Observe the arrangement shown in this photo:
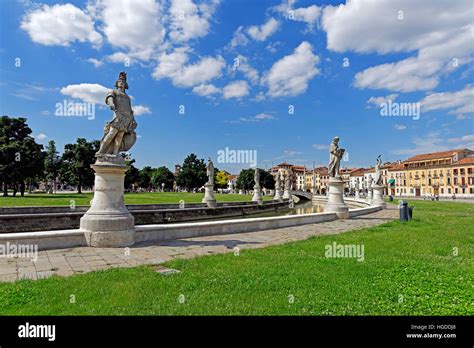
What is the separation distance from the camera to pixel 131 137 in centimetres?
877

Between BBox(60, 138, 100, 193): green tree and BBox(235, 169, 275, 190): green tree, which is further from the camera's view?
BBox(235, 169, 275, 190): green tree

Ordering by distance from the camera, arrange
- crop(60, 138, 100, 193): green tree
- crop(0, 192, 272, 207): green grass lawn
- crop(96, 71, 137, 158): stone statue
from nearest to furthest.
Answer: crop(96, 71, 137, 158): stone statue < crop(0, 192, 272, 207): green grass lawn < crop(60, 138, 100, 193): green tree

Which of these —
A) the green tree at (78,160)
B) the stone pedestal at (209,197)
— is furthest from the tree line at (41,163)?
the stone pedestal at (209,197)

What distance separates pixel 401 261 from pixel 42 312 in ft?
21.7

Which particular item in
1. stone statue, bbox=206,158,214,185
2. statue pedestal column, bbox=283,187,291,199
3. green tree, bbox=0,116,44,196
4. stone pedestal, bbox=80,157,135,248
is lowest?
statue pedestal column, bbox=283,187,291,199

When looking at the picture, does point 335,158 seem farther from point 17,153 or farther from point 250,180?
point 250,180

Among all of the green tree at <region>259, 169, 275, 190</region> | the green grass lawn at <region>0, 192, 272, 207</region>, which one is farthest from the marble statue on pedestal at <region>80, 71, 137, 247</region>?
the green tree at <region>259, 169, 275, 190</region>

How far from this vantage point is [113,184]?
8227 mm

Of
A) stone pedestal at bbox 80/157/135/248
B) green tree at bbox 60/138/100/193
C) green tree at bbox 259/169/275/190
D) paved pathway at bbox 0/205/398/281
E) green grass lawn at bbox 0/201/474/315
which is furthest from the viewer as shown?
green tree at bbox 259/169/275/190

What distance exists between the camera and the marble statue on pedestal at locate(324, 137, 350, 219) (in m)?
15.9

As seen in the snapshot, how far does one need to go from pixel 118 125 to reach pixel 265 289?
6.54 m

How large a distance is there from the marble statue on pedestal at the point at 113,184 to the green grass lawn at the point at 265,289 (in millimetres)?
2736

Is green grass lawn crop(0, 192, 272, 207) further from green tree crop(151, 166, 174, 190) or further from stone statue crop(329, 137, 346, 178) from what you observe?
green tree crop(151, 166, 174, 190)

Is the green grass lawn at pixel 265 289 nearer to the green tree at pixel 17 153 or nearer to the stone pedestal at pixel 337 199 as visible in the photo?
the stone pedestal at pixel 337 199
